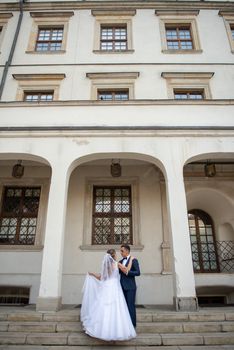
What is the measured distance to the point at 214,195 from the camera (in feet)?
31.8

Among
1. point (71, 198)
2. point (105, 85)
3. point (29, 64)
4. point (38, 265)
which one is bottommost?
point (38, 265)

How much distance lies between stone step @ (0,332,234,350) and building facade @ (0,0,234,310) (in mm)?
1231

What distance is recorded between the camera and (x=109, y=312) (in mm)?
4336

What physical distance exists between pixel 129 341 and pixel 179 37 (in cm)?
1385

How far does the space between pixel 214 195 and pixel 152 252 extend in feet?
11.0

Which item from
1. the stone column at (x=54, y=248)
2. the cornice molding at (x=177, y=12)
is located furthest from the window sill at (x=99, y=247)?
the cornice molding at (x=177, y=12)

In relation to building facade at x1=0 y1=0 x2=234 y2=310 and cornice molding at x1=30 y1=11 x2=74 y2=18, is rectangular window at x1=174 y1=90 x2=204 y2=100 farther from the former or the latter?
cornice molding at x1=30 y1=11 x2=74 y2=18

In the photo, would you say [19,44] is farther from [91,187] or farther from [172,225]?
[172,225]

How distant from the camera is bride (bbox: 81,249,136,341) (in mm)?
4199

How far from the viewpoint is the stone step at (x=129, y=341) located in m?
4.36

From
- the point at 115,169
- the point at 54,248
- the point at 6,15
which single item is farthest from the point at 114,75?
the point at 54,248

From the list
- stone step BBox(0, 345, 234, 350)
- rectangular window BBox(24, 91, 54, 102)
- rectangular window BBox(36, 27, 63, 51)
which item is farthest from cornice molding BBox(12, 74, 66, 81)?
stone step BBox(0, 345, 234, 350)

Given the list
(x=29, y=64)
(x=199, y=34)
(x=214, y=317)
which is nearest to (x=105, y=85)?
(x=29, y=64)

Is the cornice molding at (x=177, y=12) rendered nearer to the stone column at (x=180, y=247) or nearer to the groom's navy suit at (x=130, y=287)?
the stone column at (x=180, y=247)
